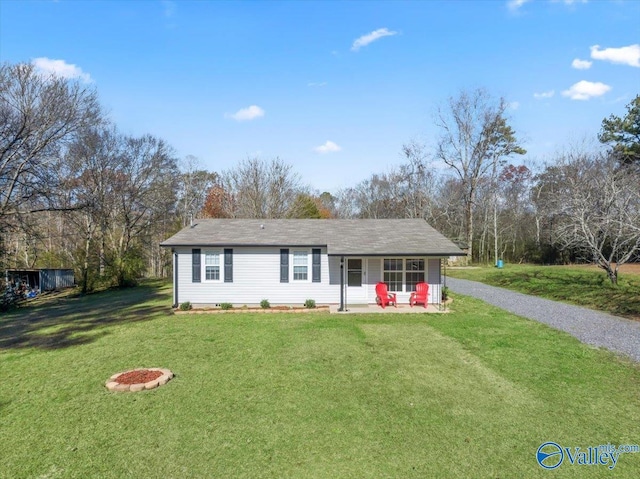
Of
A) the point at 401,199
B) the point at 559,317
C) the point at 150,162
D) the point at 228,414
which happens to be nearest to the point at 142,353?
the point at 228,414

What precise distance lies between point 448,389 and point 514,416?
3.81 ft

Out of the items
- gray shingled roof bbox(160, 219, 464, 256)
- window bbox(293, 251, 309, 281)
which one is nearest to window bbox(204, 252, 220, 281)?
gray shingled roof bbox(160, 219, 464, 256)

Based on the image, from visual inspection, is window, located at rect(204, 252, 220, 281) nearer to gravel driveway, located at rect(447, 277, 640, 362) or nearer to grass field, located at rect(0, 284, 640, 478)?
grass field, located at rect(0, 284, 640, 478)

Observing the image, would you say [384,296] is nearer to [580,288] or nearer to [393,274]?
[393,274]

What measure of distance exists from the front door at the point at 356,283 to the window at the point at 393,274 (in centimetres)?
85

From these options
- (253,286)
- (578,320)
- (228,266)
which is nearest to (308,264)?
(253,286)

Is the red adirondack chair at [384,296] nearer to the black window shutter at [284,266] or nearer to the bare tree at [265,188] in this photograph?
the black window shutter at [284,266]

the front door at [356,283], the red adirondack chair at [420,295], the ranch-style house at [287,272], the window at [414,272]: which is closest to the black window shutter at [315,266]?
the ranch-style house at [287,272]

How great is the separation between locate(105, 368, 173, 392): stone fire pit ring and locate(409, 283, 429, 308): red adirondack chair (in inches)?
360

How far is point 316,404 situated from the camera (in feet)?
18.8

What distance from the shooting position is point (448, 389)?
6.33m

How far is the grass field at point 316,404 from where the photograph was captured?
168 inches

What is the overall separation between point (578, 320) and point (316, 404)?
9895mm

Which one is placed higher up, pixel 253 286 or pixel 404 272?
pixel 404 272
